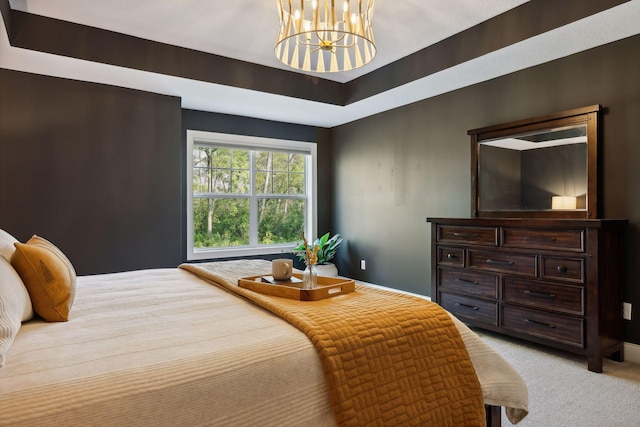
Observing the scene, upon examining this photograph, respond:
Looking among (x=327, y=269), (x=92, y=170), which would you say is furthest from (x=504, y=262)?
(x=92, y=170)

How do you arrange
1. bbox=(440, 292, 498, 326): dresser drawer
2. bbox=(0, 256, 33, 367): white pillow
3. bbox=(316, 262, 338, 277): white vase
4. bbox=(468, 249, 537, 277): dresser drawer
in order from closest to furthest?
bbox=(0, 256, 33, 367): white pillow
bbox=(468, 249, 537, 277): dresser drawer
bbox=(440, 292, 498, 326): dresser drawer
bbox=(316, 262, 338, 277): white vase

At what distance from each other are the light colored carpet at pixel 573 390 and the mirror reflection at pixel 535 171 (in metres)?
1.12

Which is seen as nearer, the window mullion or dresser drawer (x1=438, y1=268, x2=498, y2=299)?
dresser drawer (x1=438, y1=268, x2=498, y2=299)

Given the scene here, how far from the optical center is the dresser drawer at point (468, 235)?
10.3ft

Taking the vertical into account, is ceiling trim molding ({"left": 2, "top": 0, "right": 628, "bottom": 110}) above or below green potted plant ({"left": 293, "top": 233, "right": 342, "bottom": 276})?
above

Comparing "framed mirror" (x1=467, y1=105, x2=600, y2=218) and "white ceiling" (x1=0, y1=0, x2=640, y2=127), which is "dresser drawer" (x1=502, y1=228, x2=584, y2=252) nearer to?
"framed mirror" (x1=467, y1=105, x2=600, y2=218)

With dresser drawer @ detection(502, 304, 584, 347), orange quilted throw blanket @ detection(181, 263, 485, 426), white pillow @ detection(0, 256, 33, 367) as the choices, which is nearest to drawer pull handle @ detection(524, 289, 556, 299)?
dresser drawer @ detection(502, 304, 584, 347)

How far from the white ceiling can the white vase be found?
7.41 feet

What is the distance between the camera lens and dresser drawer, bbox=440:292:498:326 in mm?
3109

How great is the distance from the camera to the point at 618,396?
2244 millimetres

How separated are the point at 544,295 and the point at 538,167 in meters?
1.07

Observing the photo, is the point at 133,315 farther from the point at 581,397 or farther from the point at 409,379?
the point at 581,397

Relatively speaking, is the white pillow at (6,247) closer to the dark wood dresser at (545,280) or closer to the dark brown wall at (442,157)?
the dark wood dresser at (545,280)

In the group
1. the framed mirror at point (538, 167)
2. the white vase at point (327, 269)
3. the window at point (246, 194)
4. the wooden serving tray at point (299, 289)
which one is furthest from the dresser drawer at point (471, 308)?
the window at point (246, 194)
